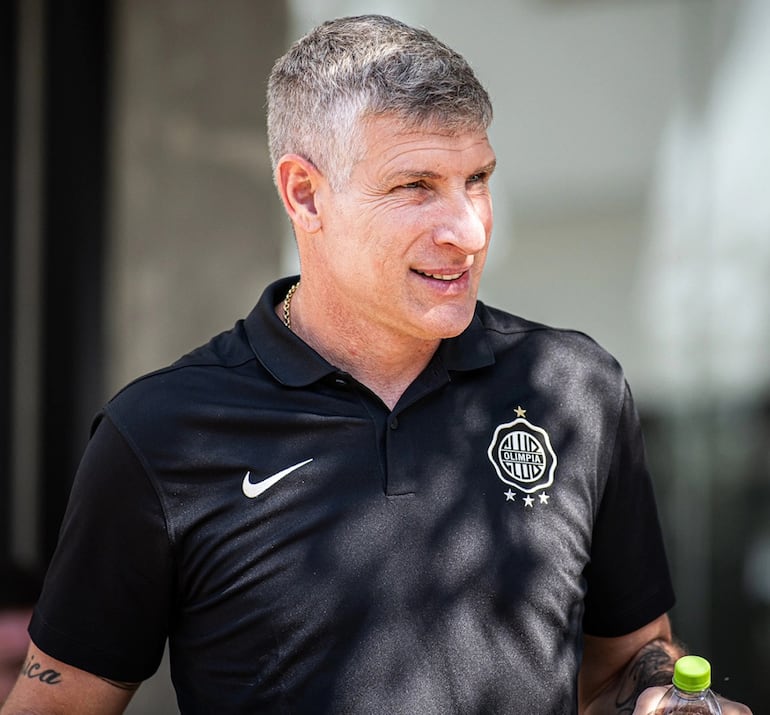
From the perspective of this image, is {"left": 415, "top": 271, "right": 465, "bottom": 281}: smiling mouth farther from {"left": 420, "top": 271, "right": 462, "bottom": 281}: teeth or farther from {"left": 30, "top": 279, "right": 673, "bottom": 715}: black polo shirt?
{"left": 30, "top": 279, "right": 673, "bottom": 715}: black polo shirt

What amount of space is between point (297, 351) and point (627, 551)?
2.51ft

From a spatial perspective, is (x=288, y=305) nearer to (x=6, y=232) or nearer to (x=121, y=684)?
(x=121, y=684)

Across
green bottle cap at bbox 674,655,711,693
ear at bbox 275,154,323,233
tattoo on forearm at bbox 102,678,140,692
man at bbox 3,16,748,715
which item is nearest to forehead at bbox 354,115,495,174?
man at bbox 3,16,748,715

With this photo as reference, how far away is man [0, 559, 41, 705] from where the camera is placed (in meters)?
4.13

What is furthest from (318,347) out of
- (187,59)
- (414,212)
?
(187,59)

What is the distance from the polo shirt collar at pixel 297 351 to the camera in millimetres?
2432

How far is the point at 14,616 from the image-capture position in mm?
4516

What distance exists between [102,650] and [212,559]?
0.27 metres

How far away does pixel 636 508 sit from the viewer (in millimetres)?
2559

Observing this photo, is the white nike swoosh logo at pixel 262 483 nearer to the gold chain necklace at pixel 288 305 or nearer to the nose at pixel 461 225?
the gold chain necklace at pixel 288 305

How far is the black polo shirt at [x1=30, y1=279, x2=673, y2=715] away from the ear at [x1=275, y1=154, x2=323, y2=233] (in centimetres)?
23

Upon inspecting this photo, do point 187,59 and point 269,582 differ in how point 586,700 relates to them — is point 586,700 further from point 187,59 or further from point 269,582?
point 187,59

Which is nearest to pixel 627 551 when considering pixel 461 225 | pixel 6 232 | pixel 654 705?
pixel 654 705

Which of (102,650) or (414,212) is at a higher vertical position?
(414,212)
